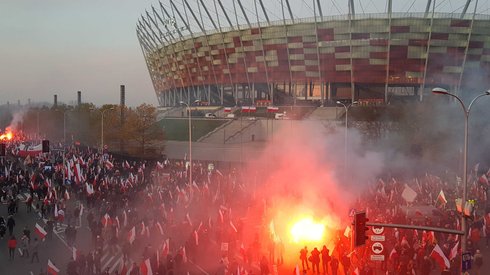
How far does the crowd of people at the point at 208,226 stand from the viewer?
14414 mm

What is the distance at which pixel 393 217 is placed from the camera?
62.2 feet

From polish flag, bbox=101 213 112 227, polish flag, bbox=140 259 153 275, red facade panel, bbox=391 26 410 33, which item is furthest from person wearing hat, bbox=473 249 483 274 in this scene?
red facade panel, bbox=391 26 410 33

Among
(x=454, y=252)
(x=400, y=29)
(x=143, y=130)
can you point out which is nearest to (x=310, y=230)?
(x=454, y=252)

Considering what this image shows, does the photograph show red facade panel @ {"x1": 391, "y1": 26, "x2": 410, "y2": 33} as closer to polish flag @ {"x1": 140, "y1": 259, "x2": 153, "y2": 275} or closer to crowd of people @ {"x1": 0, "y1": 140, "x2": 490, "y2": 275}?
crowd of people @ {"x1": 0, "y1": 140, "x2": 490, "y2": 275}

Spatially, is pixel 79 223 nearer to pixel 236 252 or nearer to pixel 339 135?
pixel 236 252

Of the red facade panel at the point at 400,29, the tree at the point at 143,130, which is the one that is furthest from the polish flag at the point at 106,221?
the red facade panel at the point at 400,29

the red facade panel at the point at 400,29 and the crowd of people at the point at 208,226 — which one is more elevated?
the red facade panel at the point at 400,29

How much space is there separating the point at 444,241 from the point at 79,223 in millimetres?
14361

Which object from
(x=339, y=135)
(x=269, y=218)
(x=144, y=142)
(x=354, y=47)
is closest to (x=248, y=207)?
(x=269, y=218)

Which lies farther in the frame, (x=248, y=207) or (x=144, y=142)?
(x=144, y=142)

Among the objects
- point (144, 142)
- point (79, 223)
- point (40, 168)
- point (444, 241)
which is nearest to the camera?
point (444, 241)

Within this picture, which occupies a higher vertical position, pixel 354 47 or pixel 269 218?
pixel 354 47

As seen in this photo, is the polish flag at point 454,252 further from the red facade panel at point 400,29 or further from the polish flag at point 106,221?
the red facade panel at point 400,29

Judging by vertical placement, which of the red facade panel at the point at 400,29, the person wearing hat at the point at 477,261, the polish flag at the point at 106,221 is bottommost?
the person wearing hat at the point at 477,261
